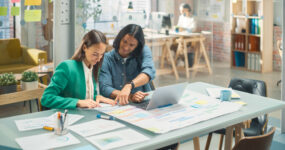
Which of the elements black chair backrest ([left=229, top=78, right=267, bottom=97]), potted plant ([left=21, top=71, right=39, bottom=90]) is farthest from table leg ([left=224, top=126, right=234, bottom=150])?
potted plant ([left=21, top=71, right=39, bottom=90])

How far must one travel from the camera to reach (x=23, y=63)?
4.39 meters

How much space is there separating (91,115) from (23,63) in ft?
5.72

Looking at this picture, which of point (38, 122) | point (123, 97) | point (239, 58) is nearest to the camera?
point (38, 122)

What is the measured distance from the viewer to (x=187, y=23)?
625 cm

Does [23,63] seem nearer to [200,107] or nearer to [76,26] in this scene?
[76,26]

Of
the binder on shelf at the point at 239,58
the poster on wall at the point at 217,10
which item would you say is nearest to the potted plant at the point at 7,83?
the poster on wall at the point at 217,10

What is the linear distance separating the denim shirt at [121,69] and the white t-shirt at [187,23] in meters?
2.38

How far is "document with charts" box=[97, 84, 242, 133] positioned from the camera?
2746mm

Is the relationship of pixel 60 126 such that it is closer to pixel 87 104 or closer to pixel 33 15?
pixel 87 104

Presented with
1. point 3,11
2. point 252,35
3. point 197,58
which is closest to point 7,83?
point 3,11

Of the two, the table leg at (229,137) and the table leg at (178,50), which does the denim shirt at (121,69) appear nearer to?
the table leg at (229,137)

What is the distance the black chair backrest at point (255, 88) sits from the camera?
3886mm

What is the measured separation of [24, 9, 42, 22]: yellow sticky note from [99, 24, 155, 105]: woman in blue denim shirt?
1090mm

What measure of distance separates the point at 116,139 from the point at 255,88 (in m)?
2.01
